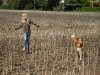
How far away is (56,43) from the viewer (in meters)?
13.7

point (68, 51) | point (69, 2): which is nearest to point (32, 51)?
point (68, 51)

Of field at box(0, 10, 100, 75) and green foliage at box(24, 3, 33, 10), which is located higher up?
field at box(0, 10, 100, 75)

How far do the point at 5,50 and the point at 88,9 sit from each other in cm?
4931

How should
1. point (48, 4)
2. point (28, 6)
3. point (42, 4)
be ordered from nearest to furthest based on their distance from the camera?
point (48, 4) < point (28, 6) < point (42, 4)

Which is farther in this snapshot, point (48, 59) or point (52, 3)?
point (52, 3)

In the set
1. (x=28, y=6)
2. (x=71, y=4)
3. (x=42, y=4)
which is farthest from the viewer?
(x=42, y=4)

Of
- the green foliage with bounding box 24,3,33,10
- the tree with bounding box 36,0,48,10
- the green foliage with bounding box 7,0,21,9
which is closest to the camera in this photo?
the green foliage with bounding box 7,0,21,9

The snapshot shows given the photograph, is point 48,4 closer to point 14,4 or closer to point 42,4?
point 42,4

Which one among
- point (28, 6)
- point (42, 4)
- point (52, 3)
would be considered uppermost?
point (52, 3)

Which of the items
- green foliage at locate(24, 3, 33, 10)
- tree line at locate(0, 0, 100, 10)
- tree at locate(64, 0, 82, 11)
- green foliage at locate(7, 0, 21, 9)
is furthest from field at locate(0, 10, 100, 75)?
green foliage at locate(24, 3, 33, 10)

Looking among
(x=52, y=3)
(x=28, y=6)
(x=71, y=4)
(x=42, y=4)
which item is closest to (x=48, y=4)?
(x=42, y=4)

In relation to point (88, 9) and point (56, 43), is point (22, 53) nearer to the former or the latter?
point (56, 43)

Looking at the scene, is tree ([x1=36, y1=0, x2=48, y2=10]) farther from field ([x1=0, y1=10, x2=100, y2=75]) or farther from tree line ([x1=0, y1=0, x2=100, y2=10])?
field ([x1=0, y1=10, x2=100, y2=75])

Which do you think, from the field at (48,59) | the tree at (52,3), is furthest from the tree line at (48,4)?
the field at (48,59)
